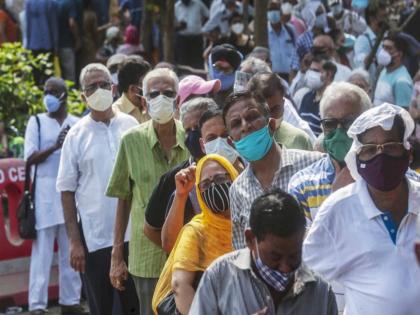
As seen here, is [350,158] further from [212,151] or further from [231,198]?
[212,151]

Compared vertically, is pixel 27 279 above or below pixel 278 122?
below

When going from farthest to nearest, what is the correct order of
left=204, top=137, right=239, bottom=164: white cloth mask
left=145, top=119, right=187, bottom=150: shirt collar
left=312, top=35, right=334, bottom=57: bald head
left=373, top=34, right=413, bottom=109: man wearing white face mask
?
left=312, top=35, right=334, bottom=57: bald head < left=373, top=34, right=413, bottom=109: man wearing white face mask < left=145, top=119, right=187, bottom=150: shirt collar < left=204, top=137, right=239, bottom=164: white cloth mask

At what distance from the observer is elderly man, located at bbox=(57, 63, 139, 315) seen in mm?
8633

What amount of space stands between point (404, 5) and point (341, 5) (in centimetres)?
167

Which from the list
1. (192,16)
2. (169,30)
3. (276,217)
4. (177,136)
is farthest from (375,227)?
(192,16)

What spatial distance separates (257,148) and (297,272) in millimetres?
1394

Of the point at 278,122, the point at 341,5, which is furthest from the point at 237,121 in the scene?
the point at 341,5

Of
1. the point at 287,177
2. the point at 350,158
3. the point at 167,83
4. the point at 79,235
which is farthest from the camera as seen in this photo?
the point at 79,235

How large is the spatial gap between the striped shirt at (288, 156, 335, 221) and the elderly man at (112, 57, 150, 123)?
398cm

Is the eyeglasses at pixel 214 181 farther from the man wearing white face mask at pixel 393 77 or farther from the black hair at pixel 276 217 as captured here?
the man wearing white face mask at pixel 393 77

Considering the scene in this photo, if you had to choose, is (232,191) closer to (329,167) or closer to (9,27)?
(329,167)

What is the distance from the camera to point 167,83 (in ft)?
26.7

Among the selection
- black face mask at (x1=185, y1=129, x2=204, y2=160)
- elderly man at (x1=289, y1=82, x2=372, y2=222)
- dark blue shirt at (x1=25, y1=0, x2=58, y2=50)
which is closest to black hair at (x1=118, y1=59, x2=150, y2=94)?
black face mask at (x1=185, y1=129, x2=204, y2=160)

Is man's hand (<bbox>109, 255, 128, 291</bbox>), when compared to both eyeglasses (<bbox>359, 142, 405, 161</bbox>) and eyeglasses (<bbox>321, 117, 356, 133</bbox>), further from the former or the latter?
eyeglasses (<bbox>359, 142, 405, 161</bbox>)
